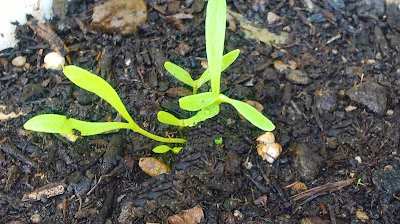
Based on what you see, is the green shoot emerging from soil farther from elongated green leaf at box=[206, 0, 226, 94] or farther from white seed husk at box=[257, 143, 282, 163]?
white seed husk at box=[257, 143, 282, 163]

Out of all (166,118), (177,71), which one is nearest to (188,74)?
(177,71)

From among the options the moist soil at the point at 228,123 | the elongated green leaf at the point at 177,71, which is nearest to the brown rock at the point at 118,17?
the moist soil at the point at 228,123

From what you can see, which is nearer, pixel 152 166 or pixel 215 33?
pixel 215 33

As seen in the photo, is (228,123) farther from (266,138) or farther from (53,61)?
(53,61)

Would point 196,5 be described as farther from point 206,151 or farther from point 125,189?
point 125,189

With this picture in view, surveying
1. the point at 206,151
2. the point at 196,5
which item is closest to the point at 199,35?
the point at 196,5

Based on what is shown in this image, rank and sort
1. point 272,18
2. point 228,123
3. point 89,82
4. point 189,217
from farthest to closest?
point 272,18, point 228,123, point 189,217, point 89,82
